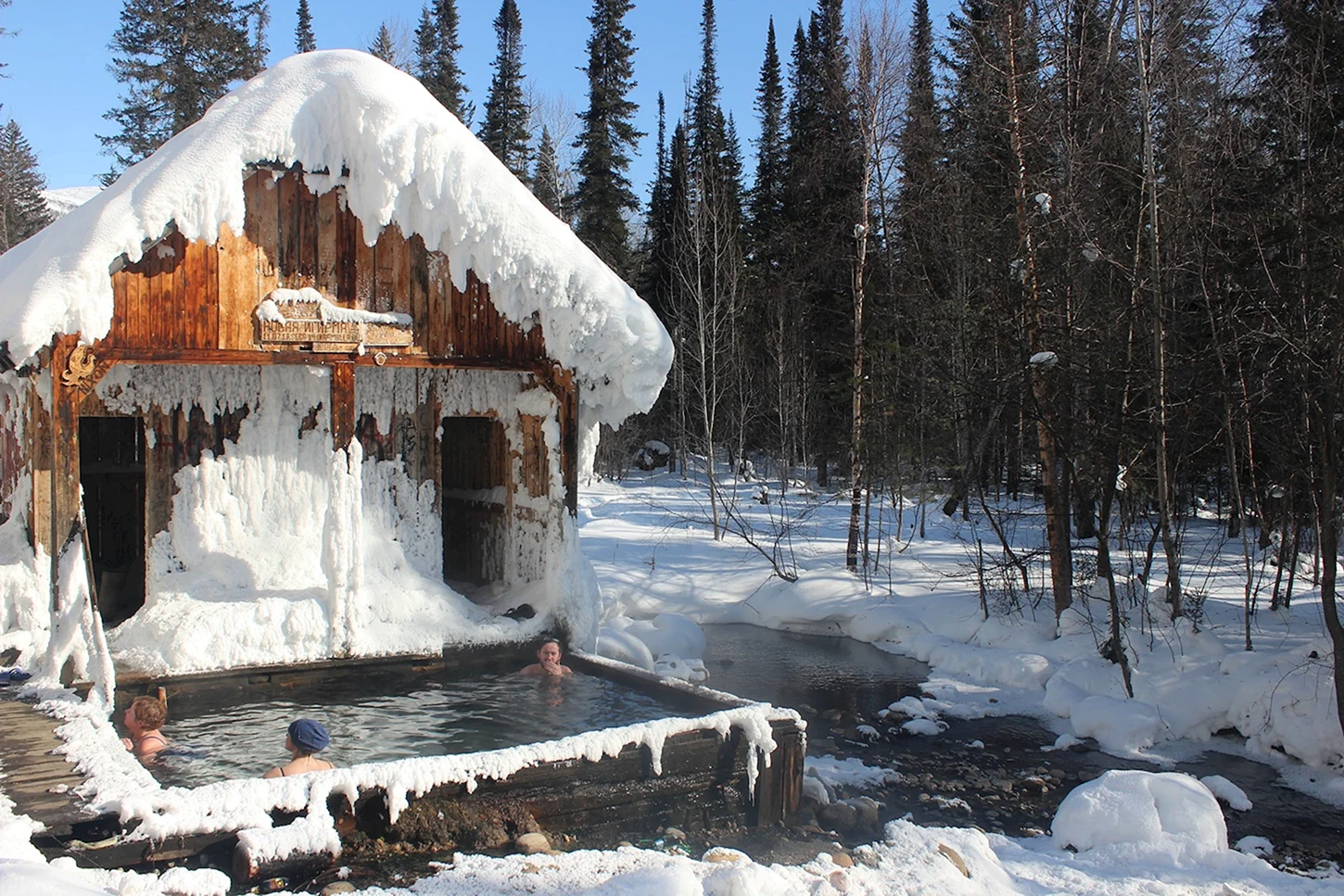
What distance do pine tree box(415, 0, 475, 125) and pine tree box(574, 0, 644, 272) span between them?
5.35 m

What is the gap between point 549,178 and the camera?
37625 millimetres

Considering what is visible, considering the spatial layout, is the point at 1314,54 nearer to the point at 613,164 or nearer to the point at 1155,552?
the point at 1155,552

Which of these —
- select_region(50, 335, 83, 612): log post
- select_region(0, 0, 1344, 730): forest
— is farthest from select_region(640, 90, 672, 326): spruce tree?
select_region(50, 335, 83, 612): log post

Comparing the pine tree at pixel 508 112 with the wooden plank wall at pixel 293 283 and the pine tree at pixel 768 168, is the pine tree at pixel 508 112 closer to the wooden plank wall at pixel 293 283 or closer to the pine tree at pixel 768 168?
the pine tree at pixel 768 168

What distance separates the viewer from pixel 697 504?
27844 mm

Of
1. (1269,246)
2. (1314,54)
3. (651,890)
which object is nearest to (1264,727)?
(1269,246)

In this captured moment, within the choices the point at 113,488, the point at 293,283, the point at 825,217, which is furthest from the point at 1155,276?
the point at 825,217

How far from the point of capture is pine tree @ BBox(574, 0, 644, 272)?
3888 centimetres

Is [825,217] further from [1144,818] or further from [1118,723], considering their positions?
[1144,818]

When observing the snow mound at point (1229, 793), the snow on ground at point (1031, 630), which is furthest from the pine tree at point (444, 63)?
the snow mound at point (1229, 793)

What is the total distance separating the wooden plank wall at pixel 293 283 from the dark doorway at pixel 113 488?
494 centimetres

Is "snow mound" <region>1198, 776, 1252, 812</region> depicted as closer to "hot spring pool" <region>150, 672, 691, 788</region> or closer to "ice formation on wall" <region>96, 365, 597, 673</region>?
"hot spring pool" <region>150, 672, 691, 788</region>

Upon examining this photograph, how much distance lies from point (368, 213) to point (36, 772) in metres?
5.60

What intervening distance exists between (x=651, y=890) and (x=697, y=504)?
2207cm
